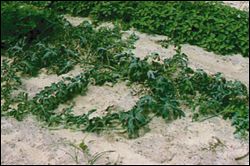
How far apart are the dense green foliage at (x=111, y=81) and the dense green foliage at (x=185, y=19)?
0.46m

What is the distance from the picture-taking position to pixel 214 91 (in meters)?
4.91

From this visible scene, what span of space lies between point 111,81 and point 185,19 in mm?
1541

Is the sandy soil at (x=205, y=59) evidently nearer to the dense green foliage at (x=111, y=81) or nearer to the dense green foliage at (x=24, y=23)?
the dense green foliage at (x=111, y=81)

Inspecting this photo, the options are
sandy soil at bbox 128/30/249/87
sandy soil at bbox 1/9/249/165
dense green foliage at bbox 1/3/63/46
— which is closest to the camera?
sandy soil at bbox 1/9/249/165

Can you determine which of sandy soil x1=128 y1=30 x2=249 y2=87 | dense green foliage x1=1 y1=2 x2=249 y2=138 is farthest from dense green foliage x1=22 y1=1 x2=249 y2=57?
dense green foliage x1=1 y1=2 x2=249 y2=138

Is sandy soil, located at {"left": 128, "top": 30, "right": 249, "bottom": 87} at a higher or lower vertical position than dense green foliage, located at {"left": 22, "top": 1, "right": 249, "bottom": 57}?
lower

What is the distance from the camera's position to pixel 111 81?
5.22 meters

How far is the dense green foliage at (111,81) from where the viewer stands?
4.57 m

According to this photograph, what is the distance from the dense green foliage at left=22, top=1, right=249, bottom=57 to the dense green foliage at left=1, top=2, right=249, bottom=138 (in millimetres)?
462

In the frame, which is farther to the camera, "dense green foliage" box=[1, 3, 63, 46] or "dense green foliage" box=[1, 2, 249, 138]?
"dense green foliage" box=[1, 3, 63, 46]

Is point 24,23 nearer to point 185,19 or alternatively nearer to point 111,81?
point 111,81

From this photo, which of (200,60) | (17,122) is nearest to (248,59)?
(200,60)

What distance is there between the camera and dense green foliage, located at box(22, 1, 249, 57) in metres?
5.89

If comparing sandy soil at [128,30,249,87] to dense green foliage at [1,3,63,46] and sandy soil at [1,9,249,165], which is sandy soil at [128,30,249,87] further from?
dense green foliage at [1,3,63,46]
